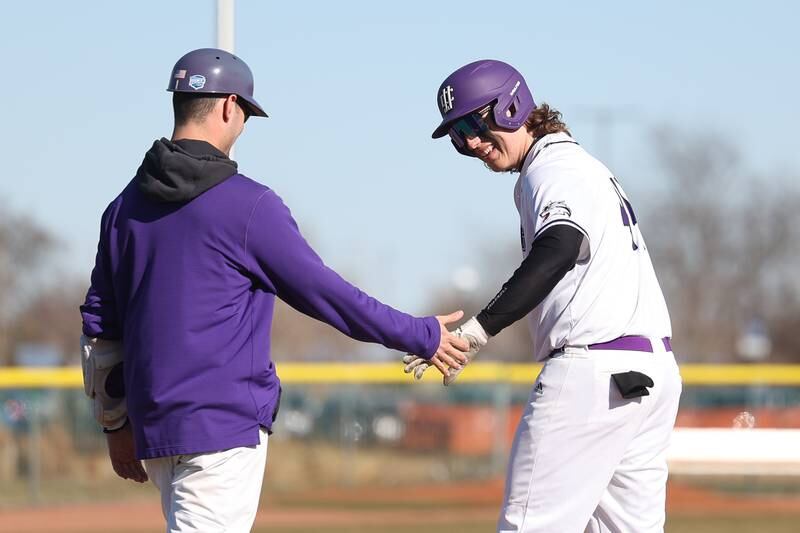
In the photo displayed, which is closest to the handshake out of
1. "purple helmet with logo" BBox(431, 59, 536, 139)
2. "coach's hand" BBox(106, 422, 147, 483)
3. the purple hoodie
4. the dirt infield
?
the purple hoodie

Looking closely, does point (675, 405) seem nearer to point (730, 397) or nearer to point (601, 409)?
point (601, 409)

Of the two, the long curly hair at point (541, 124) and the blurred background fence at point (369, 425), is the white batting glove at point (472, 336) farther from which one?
the blurred background fence at point (369, 425)

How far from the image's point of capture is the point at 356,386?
2394 centimetres

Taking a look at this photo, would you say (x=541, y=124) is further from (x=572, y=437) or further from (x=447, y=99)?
(x=572, y=437)

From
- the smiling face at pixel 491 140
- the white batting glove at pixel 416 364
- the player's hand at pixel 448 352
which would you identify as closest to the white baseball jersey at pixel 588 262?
the smiling face at pixel 491 140

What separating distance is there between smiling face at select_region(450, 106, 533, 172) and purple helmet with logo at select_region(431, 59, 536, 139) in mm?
36

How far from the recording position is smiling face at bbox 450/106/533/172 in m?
5.75

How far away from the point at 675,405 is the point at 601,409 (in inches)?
17.6

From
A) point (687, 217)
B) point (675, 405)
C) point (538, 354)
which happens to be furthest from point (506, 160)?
point (687, 217)

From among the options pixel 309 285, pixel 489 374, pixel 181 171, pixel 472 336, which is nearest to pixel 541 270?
pixel 472 336

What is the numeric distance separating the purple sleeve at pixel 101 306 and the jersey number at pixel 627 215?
195 cm

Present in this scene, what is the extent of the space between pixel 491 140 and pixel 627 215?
0.62m

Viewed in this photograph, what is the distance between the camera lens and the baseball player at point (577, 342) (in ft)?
17.6

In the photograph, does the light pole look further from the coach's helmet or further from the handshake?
the handshake
